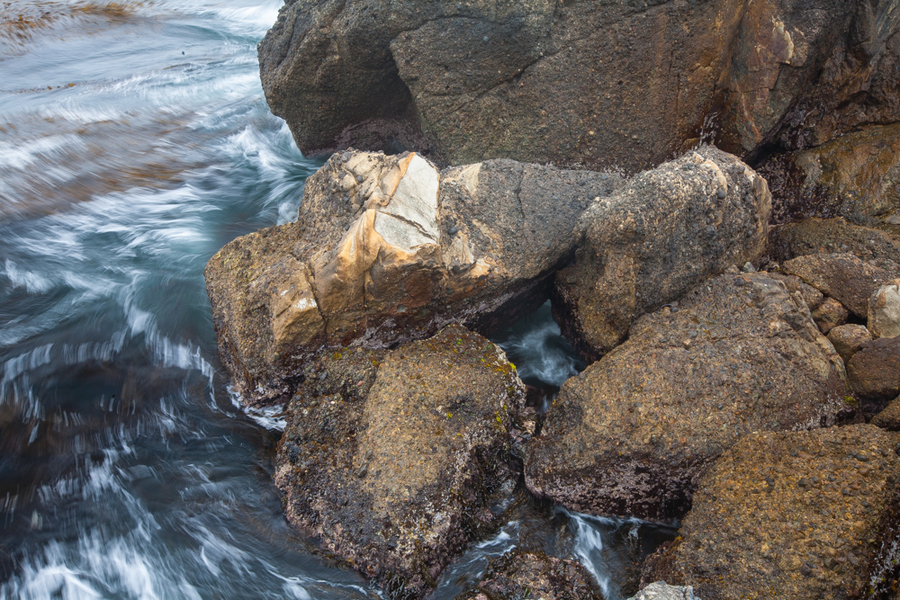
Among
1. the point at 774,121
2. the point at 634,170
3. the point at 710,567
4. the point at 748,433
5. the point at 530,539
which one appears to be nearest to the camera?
the point at 710,567

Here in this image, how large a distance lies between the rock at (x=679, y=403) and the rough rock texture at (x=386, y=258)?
1007 mm

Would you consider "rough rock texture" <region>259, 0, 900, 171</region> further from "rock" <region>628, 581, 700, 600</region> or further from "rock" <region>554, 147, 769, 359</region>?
"rock" <region>628, 581, 700, 600</region>

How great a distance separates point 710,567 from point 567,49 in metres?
3.97

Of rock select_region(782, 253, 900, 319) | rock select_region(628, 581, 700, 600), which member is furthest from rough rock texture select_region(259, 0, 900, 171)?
rock select_region(628, 581, 700, 600)

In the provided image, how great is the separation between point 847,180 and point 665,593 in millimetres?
3793

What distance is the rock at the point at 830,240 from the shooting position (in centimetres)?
402

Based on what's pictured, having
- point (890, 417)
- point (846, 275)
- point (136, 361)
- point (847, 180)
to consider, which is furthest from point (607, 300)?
point (136, 361)

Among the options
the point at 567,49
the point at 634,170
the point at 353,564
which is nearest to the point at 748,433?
the point at 353,564

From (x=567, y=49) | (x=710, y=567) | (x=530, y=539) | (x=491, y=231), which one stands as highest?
(x=567, y=49)

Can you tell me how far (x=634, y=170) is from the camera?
200 inches

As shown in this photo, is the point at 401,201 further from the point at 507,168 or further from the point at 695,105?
the point at 695,105

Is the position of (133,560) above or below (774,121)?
below

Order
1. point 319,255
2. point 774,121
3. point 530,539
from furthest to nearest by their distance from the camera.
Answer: point 774,121 < point 319,255 < point 530,539

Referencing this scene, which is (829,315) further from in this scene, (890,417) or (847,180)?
(847,180)
